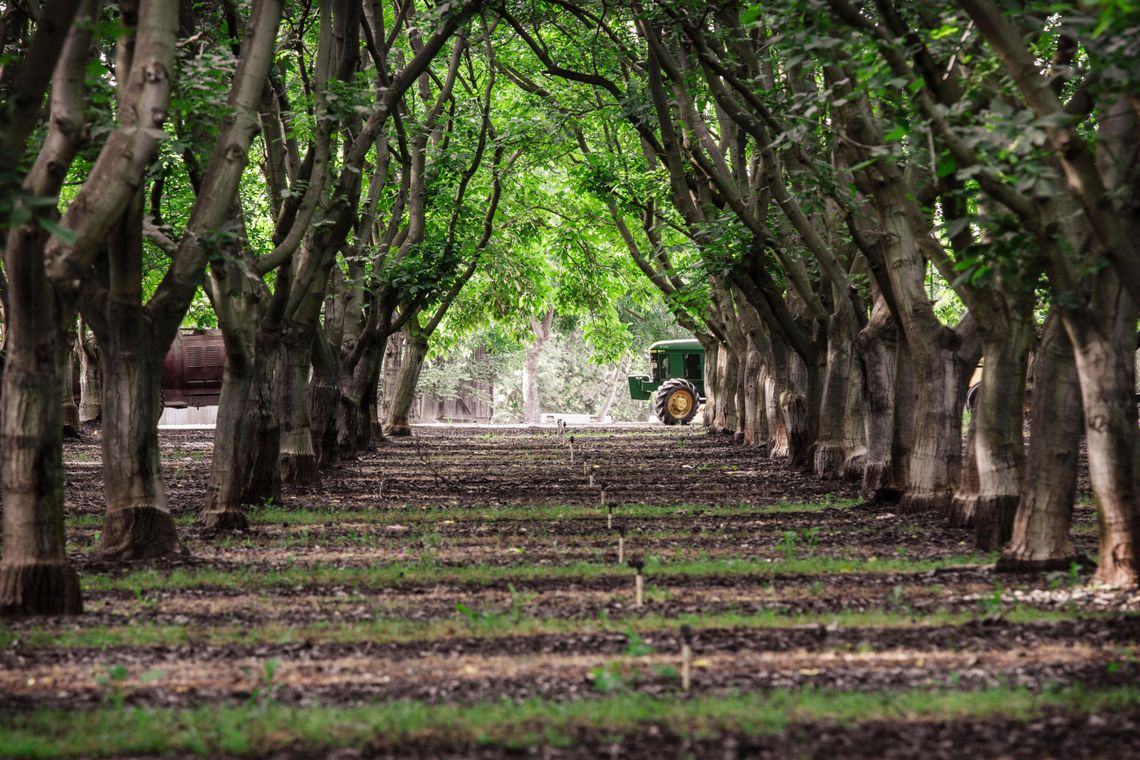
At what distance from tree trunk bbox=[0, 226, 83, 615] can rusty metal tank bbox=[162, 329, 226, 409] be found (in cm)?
3547

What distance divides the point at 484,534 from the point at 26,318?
20.8ft

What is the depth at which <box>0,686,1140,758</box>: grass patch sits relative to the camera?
6.07 m

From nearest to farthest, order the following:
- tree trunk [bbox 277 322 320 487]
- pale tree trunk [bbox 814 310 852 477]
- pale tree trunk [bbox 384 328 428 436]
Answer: tree trunk [bbox 277 322 320 487] < pale tree trunk [bbox 814 310 852 477] < pale tree trunk [bbox 384 328 428 436]

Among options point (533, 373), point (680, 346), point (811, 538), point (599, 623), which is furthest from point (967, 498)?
point (533, 373)

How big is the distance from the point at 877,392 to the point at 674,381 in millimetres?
31173

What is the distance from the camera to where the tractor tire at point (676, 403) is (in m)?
48.3

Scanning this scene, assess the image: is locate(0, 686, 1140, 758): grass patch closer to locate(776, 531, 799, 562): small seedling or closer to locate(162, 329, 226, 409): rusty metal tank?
locate(776, 531, 799, 562): small seedling

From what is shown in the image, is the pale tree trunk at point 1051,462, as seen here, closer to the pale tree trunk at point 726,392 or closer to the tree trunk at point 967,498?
the tree trunk at point 967,498

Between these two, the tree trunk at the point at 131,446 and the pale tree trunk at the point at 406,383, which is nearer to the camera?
the tree trunk at the point at 131,446

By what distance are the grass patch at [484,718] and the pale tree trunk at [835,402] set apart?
1353 centimetres

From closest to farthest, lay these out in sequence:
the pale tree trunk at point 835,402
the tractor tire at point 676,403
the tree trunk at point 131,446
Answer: the tree trunk at point 131,446
the pale tree trunk at point 835,402
the tractor tire at point 676,403

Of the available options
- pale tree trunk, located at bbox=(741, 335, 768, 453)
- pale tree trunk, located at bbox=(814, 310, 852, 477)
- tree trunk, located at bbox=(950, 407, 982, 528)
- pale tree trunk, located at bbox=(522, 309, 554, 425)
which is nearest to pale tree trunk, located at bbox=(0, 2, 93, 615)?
tree trunk, located at bbox=(950, 407, 982, 528)

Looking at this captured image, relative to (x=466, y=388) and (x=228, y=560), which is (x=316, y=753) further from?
(x=466, y=388)

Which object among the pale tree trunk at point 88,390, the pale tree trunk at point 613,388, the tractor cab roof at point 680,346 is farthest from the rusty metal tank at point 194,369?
the pale tree trunk at point 613,388
